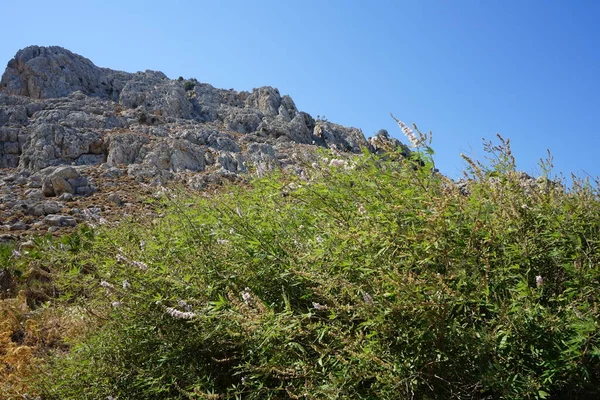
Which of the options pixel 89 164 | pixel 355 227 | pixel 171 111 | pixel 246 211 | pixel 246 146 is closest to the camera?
pixel 355 227

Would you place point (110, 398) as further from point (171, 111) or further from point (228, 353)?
point (171, 111)

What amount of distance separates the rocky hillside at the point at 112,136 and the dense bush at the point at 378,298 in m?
0.55

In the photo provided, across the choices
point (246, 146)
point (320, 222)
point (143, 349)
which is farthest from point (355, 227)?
point (246, 146)

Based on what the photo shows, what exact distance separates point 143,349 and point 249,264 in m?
1.00

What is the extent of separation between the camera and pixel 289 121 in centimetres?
4228

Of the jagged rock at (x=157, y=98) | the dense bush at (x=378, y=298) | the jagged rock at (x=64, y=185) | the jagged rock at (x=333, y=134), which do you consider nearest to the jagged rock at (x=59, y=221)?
the jagged rock at (x=64, y=185)

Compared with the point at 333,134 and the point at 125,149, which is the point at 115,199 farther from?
the point at 333,134

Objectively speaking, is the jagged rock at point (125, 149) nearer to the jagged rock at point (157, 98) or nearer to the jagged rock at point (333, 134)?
the jagged rock at point (157, 98)

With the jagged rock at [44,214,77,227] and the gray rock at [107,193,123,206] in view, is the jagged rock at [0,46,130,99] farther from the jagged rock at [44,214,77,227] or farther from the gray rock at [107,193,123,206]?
the jagged rock at [44,214,77,227]

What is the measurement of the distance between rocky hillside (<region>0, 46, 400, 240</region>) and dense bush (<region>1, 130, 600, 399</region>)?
0.55m

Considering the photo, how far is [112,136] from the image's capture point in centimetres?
2577

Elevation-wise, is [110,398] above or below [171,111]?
below

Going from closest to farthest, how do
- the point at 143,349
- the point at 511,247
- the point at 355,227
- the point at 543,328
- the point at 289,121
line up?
the point at 543,328, the point at 511,247, the point at 355,227, the point at 143,349, the point at 289,121

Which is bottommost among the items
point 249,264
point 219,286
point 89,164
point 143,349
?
point 143,349
